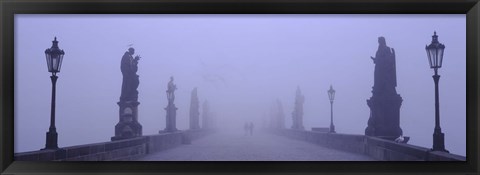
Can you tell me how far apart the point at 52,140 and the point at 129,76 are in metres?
6.50

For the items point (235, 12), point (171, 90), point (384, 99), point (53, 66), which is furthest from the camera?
point (171, 90)

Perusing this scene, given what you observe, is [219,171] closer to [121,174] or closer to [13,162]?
[121,174]

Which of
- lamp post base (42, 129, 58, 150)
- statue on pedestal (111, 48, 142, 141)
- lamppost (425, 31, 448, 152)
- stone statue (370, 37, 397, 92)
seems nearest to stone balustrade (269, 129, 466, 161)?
lamppost (425, 31, 448, 152)

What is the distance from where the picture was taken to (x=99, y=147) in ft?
33.1

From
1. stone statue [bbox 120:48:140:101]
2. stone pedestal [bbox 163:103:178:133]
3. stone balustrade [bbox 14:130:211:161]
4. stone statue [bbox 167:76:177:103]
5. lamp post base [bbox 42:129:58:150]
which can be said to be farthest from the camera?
stone pedestal [bbox 163:103:178:133]

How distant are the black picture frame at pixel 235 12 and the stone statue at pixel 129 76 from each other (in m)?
8.46

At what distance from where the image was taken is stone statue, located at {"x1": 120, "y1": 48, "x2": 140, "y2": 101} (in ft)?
50.8

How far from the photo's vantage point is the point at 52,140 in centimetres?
919

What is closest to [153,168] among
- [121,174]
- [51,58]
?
[121,174]

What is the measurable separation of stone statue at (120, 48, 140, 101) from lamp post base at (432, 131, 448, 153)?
8.05 m

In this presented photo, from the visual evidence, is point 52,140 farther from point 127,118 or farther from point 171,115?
point 171,115

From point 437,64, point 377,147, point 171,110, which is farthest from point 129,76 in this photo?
point 437,64

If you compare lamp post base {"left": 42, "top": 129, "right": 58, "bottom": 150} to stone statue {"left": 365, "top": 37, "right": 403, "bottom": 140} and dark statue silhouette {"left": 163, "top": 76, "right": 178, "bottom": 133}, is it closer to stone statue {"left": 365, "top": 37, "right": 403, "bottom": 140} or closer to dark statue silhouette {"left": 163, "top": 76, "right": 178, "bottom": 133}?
stone statue {"left": 365, "top": 37, "right": 403, "bottom": 140}

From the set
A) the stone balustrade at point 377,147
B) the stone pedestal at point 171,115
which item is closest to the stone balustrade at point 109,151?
the stone pedestal at point 171,115
